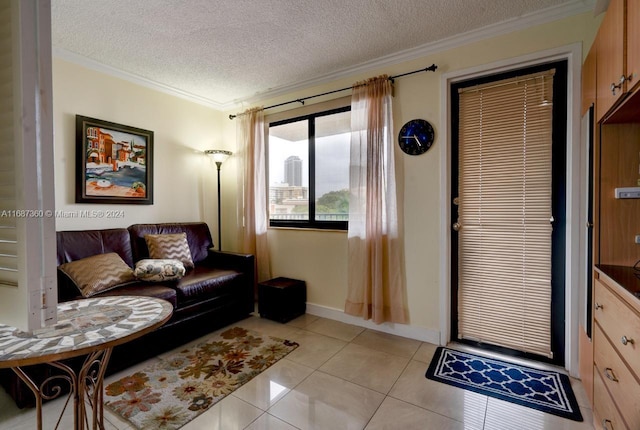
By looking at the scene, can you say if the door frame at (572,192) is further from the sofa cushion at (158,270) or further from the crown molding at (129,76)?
the crown molding at (129,76)

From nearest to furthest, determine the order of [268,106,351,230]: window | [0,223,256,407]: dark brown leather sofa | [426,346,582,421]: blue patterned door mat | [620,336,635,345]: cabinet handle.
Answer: [620,336,635,345]: cabinet handle → [426,346,582,421]: blue patterned door mat → [0,223,256,407]: dark brown leather sofa → [268,106,351,230]: window

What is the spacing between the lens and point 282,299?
308 cm

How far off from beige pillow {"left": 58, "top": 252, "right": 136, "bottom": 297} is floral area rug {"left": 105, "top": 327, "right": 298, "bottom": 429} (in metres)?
0.70

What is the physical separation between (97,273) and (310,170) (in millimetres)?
2155

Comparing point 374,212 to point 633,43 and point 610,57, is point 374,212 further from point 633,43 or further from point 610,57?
point 633,43

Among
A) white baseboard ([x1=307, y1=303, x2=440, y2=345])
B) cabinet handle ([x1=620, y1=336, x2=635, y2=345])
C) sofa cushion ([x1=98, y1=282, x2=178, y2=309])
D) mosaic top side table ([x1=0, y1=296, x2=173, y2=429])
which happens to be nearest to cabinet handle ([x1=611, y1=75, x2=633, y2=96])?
cabinet handle ([x1=620, y1=336, x2=635, y2=345])

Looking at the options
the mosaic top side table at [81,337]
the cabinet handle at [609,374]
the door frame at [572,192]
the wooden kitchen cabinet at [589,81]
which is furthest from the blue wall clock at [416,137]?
the mosaic top side table at [81,337]

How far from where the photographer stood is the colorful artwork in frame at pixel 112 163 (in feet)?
9.14

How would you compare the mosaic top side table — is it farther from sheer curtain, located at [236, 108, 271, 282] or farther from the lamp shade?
the lamp shade

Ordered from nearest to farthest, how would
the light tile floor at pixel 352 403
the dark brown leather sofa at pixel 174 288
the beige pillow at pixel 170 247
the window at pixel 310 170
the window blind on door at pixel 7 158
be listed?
the window blind on door at pixel 7 158 → the light tile floor at pixel 352 403 → the dark brown leather sofa at pixel 174 288 → the beige pillow at pixel 170 247 → the window at pixel 310 170

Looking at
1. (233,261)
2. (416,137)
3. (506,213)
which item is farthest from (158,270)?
(506,213)

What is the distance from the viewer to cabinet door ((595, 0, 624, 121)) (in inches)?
52.2

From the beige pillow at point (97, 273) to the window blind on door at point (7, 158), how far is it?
5.86 feet

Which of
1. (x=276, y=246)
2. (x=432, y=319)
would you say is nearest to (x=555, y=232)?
(x=432, y=319)
